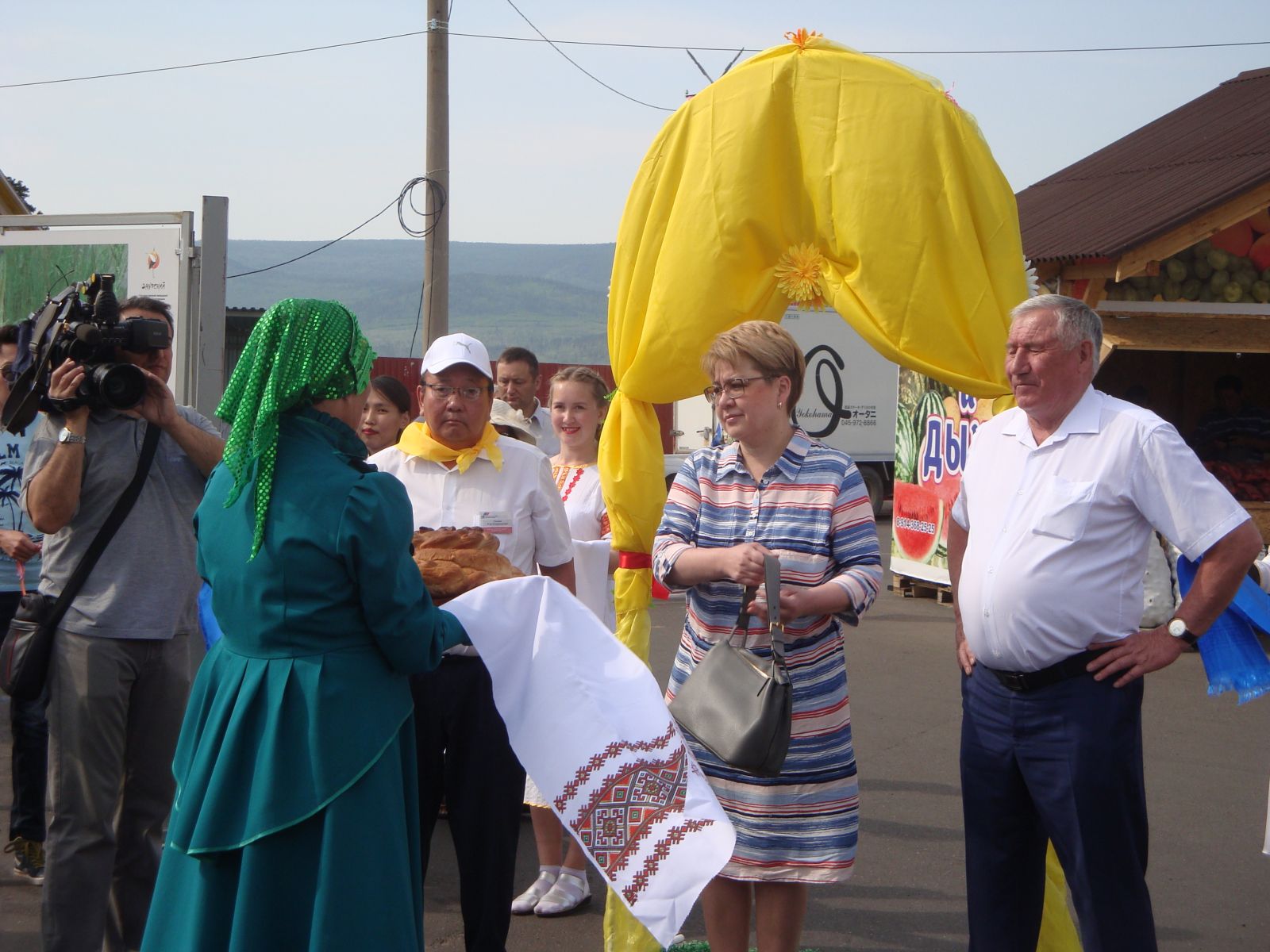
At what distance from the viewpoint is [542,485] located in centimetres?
400

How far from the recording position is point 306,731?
2.65 m

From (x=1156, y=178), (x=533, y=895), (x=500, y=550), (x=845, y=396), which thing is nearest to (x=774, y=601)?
(x=500, y=550)

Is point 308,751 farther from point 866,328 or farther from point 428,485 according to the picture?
point 866,328

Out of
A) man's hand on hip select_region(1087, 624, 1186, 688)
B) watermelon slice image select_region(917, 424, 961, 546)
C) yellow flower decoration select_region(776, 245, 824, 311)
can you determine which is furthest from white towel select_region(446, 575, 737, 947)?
watermelon slice image select_region(917, 424, 961, 546)

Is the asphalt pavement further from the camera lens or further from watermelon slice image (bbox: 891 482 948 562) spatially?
watermelon slice image (bbox: 891 482 948 562)

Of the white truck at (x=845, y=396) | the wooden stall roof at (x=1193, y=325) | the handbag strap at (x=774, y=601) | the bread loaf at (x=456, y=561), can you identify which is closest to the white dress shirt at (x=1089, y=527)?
the handbag strap at (x=774, y=601)

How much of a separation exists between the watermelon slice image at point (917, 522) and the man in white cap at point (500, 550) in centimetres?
815

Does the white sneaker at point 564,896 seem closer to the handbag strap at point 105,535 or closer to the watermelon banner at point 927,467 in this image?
the handbag strap at point 105,535

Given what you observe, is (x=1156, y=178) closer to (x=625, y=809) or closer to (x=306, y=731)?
(x=625, y=809)

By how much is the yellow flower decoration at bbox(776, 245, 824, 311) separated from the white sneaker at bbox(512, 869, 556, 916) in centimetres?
240

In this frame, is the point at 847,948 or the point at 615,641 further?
the point at 847,948

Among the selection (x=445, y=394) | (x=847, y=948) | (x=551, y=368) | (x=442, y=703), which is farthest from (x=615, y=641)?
(x=551, y=368)

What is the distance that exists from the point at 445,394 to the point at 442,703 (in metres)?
1.00

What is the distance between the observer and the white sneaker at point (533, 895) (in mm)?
4621
